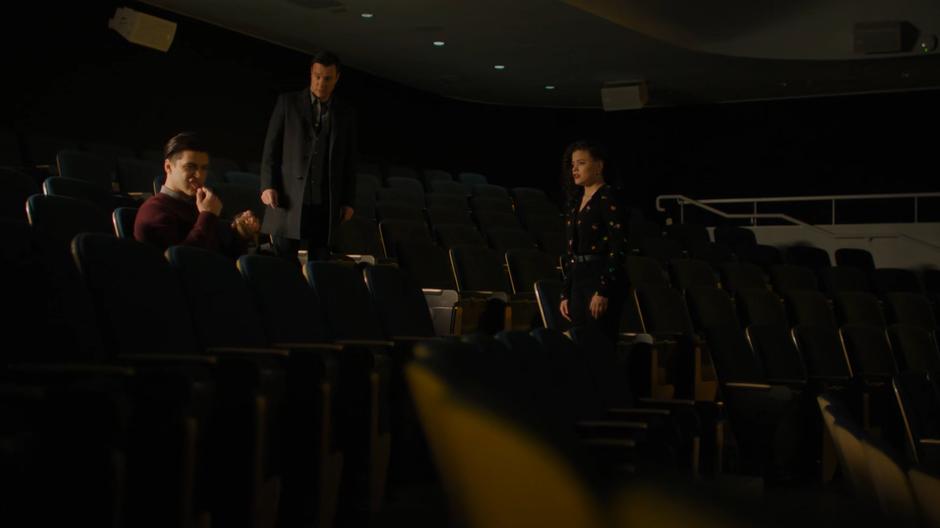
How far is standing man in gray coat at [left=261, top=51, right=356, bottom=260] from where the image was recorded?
110 inches

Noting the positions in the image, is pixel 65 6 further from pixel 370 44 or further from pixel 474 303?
pixel 474 303

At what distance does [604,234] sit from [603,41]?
12.3ft

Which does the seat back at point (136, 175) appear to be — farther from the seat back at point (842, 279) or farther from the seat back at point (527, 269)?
the seat back at point (842, 279)

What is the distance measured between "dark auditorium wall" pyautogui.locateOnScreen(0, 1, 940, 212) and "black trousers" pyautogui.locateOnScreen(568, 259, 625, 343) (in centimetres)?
313

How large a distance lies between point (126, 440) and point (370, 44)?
515 cm

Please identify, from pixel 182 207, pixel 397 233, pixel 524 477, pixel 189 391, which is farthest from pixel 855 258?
pixel 524 477

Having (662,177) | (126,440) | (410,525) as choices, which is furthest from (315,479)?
(662,177)

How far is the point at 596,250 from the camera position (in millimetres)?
2586

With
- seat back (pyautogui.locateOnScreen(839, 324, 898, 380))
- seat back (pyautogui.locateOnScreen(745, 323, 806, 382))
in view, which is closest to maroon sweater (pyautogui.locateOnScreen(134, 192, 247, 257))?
seat back (pyautogui.locateOnScreen(745, 323, 806, 382))

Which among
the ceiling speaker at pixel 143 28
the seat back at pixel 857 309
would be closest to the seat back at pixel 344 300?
the seat back at pixel 857 309

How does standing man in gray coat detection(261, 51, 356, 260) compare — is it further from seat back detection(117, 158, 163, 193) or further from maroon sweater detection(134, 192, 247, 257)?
seat back detection(117, 158, 163, 193)

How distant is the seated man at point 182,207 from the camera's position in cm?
222

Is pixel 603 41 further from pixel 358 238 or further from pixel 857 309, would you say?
pixel 358 238

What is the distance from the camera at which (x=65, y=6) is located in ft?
16.1
